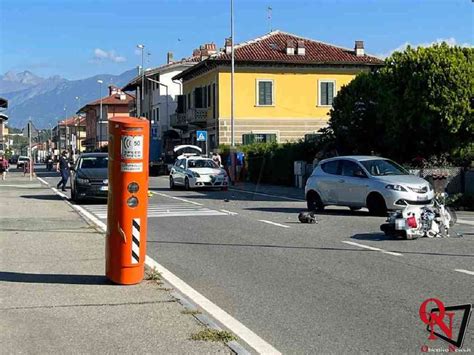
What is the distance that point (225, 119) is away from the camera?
174 feet

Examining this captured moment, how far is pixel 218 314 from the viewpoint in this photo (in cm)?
781

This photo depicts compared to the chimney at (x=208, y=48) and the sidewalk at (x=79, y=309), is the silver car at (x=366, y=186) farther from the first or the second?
the chimney at (x=208, y=48)

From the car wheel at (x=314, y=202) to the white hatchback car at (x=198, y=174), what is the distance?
11.5 m

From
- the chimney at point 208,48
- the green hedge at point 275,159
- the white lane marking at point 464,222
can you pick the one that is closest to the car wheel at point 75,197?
the green hedge at point 275,159

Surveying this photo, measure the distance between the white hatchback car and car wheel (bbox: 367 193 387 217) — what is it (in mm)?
13886

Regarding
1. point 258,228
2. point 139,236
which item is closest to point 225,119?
point 258,228

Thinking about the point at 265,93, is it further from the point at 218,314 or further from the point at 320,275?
the point at 218,314

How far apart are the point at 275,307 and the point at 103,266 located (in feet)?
11.7

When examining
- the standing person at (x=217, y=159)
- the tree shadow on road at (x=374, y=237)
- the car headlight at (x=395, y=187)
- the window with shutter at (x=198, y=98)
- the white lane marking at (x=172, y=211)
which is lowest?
the white lane marking at (x=172, y=211)

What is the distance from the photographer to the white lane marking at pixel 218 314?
655 centimetres

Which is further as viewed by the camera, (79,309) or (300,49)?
(300,49)

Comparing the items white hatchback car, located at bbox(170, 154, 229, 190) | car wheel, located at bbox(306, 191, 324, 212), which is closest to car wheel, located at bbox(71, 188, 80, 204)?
white hatchback car, located at bbox(170, 154, 229, 190)

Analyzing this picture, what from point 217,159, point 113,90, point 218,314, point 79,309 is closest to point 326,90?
point 217,159

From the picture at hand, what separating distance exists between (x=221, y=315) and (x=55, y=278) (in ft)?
10.1
